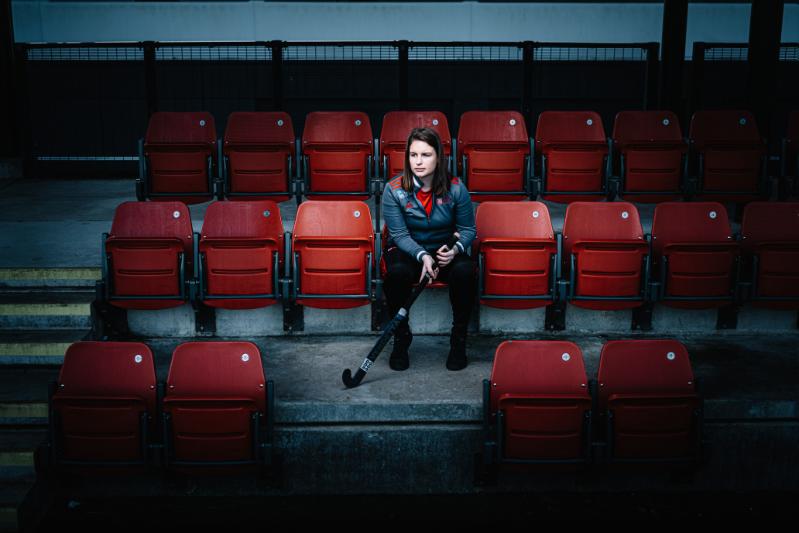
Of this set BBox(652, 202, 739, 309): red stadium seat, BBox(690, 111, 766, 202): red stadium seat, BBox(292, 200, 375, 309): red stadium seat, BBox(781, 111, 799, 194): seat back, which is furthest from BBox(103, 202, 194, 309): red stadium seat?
BBox(781, 111, 799, 194): seat back

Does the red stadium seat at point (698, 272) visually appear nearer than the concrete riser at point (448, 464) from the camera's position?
No

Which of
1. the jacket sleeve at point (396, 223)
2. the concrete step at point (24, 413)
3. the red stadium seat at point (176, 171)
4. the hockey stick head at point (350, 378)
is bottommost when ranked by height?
the concrete step at point (24, 413)

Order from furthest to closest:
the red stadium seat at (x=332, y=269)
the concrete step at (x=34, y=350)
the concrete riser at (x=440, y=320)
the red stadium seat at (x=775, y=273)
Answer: the concrete riser at (x=440, y=320)
the red stadium seat at (x=775, y=273)
the red stadium seat at (x=332, y=269)
the concrete step at (x=34, y=350)

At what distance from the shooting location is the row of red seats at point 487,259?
12.5 feet

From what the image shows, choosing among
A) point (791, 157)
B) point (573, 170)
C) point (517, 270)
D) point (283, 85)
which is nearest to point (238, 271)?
point (517, 270)

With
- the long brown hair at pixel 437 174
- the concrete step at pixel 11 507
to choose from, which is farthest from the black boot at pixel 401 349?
the concrete step at pixel 11 507

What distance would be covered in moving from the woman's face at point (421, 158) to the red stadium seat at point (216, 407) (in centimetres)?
102

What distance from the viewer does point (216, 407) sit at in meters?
2.96

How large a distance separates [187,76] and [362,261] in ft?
17.2

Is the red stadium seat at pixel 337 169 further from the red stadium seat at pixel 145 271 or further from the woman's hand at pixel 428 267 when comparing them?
the woman's hand at pixel 428 267

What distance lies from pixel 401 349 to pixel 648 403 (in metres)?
1.07

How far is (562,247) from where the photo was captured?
3992 mm

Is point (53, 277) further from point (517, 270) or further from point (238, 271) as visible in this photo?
point (517, 270)

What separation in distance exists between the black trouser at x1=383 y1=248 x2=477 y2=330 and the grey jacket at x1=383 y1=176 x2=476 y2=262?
48 mm
